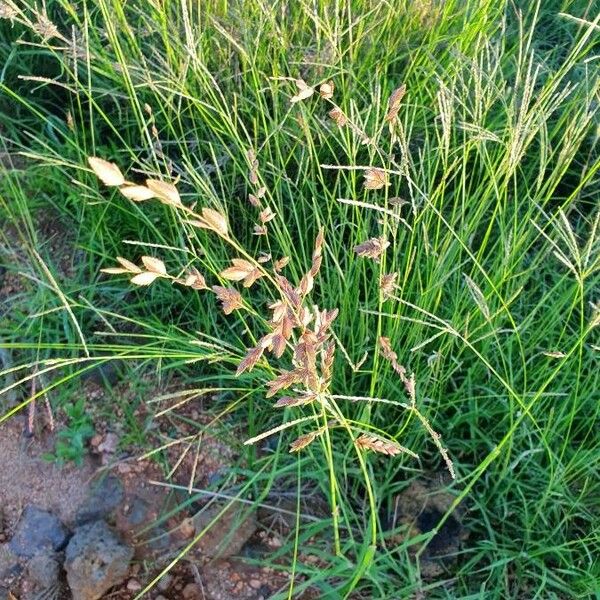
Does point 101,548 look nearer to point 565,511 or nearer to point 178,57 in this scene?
→ point 565,511

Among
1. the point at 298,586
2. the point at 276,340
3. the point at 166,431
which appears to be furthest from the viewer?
the point at 166,431

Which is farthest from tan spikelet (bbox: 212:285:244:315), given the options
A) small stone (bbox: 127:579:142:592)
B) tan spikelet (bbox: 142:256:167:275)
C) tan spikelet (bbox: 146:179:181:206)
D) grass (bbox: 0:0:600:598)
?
small stone (bbox: 127:579:142:592)

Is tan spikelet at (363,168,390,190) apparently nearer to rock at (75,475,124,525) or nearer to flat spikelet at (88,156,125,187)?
flat spikelet at (88,156,125,187)

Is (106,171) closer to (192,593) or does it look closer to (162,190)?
(162,190)

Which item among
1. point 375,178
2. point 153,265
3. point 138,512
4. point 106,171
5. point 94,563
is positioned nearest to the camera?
point 106,171

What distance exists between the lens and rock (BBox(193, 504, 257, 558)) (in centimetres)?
167

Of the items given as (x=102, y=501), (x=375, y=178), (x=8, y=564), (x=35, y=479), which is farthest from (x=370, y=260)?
(x=8, y=564)

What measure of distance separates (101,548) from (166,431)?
0.31 metres

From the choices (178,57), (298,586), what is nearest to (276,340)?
(298,586)

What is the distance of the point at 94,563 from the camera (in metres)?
1.60

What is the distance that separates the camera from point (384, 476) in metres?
1.71

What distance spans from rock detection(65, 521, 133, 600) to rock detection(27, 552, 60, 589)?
36 mm

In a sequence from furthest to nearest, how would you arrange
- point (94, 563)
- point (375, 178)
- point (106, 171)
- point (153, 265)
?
point (94, 563)
point (375, 178)
point (153, 265)
point (106, 171)

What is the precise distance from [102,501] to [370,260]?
0.77 m
